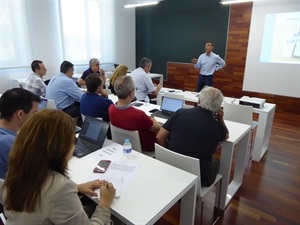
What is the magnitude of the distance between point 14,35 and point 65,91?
2.71 meters

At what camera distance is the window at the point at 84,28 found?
5.68 metres

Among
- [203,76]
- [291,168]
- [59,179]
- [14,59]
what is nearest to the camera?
[59,179]

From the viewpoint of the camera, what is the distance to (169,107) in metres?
2.75

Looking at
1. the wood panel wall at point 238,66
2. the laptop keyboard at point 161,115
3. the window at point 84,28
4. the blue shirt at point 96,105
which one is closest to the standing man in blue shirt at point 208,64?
the wood panel wall at point 238,66

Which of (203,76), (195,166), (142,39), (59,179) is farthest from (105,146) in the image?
(142,39)

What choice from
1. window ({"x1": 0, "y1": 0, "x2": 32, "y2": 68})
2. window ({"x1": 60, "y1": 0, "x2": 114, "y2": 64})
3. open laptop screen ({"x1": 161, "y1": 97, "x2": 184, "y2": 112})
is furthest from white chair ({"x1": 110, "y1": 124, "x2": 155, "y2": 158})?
window ({"x1": 60, "y1": 0, "x2": 114, "y2": 64})

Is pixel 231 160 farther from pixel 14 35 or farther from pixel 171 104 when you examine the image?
pixel 14 35

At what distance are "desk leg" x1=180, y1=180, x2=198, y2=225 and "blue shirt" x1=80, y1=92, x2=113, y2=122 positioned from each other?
129cm

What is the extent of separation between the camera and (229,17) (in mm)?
5645

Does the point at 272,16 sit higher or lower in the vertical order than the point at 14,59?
higher

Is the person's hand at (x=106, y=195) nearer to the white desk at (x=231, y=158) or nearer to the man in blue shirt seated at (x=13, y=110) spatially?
the man in blue shirt seated at (x=13, y=110)

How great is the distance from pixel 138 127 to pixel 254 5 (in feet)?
15.8

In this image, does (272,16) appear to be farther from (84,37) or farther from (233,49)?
(84,37)

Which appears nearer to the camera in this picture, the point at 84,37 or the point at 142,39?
the point at 84,37
